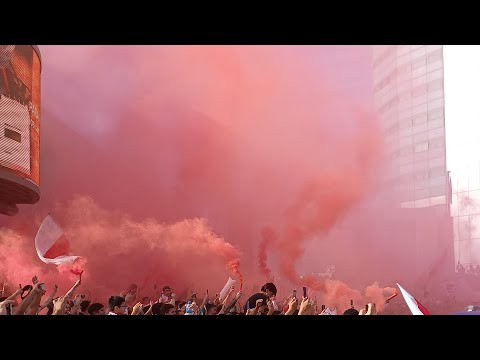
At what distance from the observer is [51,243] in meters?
10.8

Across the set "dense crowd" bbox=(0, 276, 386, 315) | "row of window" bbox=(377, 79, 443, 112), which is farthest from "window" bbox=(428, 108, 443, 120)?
"dense crowd" bbox=(0, 276, 386, 315)

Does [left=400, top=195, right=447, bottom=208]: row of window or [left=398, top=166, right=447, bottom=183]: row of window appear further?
[left=400, top=195, right=447, bottom=208]: row of window

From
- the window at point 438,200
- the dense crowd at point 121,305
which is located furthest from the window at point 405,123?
the dense crowd at point 121,305

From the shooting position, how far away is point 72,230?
37.7ft

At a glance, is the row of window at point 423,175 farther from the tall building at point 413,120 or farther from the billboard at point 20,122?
the billboard at point 20,122

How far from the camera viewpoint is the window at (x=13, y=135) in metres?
9.98

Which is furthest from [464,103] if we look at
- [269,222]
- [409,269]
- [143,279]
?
[143,279]

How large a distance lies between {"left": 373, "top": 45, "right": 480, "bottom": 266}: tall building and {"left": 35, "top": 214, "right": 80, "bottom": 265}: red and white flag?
516 cm

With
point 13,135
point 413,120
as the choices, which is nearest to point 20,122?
point 13,135

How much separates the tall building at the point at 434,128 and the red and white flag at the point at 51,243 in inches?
203

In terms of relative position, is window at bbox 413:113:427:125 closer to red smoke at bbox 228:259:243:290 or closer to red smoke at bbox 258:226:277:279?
red smoke at bbox 258:226:277:279

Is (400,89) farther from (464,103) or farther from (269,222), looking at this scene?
(269,222)

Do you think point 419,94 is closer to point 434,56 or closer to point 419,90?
point 419,90

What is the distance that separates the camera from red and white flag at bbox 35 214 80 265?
1052 cm
